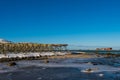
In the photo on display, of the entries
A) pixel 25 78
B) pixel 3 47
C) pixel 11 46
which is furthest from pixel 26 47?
pixel 25 78

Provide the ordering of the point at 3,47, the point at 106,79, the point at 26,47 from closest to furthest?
1. the point at 106,79
2. the point at 3,47
3. the point at 26,47

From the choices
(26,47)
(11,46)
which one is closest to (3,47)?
(11,46)

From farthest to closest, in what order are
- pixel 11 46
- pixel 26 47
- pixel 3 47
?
pixel 26 47 < pixel 11 46 < pixel 3 47

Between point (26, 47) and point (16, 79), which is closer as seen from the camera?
point (16, 79)

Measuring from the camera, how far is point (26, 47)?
551ft

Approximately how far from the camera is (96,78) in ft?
127

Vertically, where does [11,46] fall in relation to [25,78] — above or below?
above

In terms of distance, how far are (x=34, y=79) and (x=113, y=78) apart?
39.4ft

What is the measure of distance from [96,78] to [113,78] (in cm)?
263

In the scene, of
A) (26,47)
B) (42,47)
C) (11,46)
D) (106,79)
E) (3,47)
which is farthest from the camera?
(42,47)

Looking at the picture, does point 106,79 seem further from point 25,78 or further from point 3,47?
point 3,47

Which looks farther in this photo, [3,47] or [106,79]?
[3,47]

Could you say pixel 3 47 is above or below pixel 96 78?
above

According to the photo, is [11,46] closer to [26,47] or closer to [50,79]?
[26,47]
